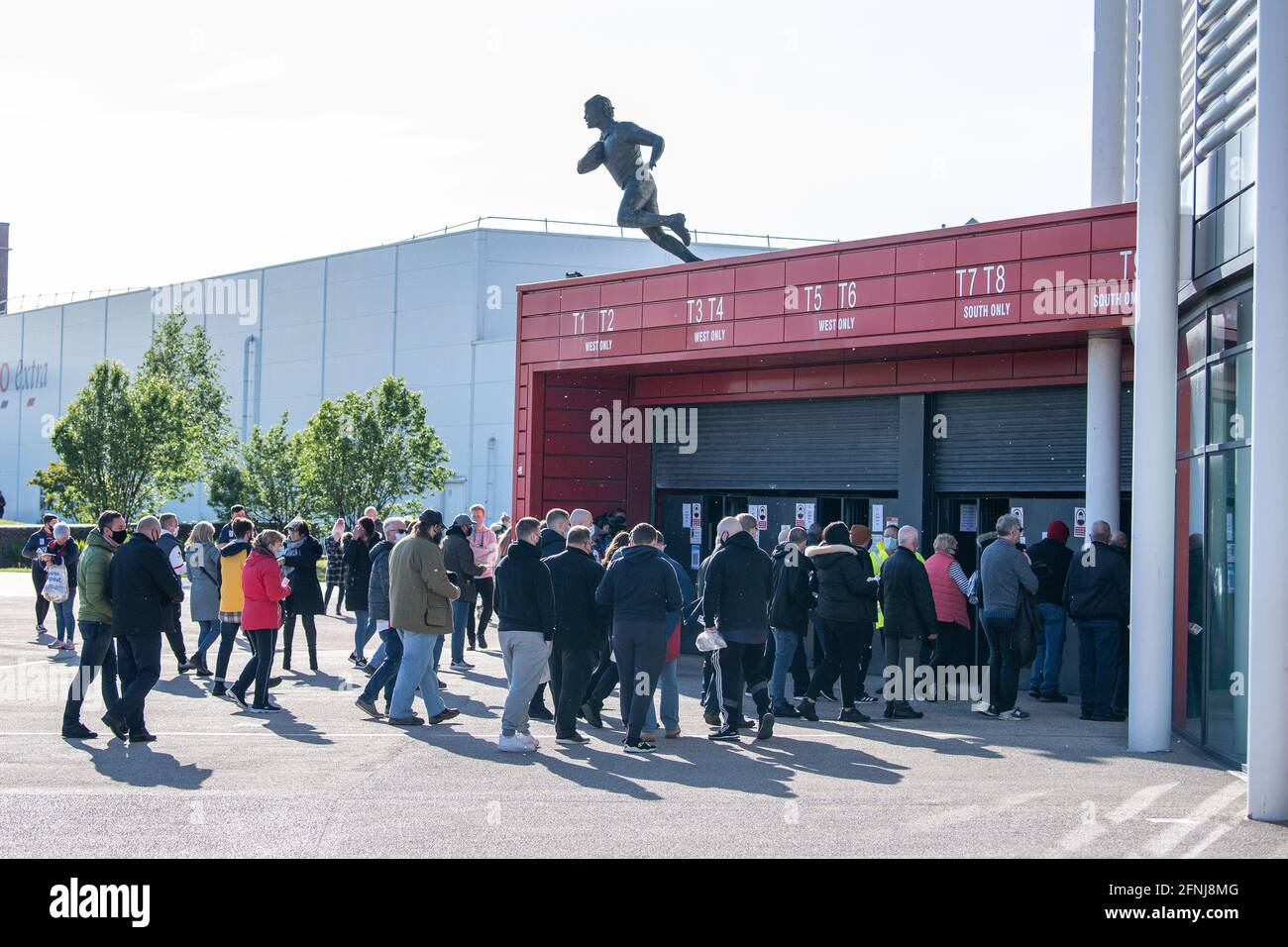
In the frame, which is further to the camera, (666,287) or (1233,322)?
(666,287)

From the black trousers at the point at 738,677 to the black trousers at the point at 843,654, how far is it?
1.02 m

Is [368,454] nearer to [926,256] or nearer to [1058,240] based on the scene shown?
[926,256]

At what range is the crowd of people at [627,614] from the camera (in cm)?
1111

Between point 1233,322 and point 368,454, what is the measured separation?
30.5 m

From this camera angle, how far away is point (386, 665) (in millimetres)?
12781

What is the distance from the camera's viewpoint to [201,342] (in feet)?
166

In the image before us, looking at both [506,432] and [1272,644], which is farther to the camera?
[506,432]

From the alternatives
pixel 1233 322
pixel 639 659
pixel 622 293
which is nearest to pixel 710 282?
pixel 622 293

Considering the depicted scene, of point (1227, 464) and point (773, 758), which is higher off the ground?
point (1227, 464)

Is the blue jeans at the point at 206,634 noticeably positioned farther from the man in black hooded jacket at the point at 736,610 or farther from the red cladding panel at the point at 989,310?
the red cladding panel at the point at 989,310

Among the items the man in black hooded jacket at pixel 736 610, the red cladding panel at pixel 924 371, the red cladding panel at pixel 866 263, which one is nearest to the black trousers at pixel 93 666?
the man in black hooded jacket at pixel 736 610
